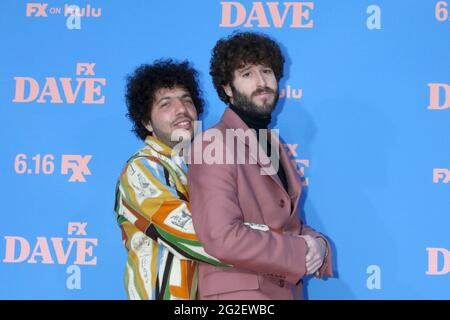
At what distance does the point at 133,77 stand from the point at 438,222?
1150 mm

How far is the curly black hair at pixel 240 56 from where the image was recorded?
1621mm

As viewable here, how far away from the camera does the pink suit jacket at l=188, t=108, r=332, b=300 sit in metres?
1.31

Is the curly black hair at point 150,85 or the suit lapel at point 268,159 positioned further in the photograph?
the curly black hair at point 150,85

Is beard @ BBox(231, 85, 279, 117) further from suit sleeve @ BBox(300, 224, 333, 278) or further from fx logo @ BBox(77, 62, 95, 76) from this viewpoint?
fx logo @ BBox(77, 62, 95, 76)

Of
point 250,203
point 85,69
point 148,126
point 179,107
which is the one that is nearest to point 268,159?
point 250,203

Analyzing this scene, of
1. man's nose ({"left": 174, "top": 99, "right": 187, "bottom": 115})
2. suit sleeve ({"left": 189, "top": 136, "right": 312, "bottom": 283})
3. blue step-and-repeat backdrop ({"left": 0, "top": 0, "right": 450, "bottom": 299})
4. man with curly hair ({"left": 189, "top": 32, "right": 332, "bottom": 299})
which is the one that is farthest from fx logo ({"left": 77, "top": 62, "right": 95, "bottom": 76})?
suit sleeve ({"left": 189, "top": 136, "right": 312, "bottom": 283})

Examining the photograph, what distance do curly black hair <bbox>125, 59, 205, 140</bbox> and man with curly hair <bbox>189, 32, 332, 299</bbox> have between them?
212mm

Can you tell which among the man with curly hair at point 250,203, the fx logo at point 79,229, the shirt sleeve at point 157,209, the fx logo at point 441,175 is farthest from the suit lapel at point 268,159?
the fx logo at point 79,229

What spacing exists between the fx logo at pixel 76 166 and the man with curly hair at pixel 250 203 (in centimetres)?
65

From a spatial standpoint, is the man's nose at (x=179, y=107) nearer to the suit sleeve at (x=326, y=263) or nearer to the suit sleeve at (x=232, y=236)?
the suit sleeve at (x=232, y=236)

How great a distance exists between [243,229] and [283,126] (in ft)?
2.54

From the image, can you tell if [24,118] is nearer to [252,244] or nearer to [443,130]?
[252,244]

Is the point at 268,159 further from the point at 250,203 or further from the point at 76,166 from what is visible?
the point at 76,166
